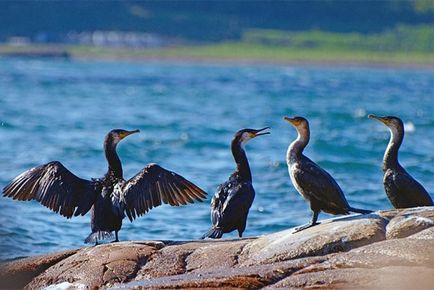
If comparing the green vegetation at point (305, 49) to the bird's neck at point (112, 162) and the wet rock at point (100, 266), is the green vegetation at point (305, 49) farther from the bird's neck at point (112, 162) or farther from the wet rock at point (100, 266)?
the wet rock at point (100, 266)

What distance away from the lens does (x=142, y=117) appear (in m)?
40.5

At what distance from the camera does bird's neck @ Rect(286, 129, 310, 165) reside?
1127 centimetres

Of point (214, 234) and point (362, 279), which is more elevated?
point (214, 234)

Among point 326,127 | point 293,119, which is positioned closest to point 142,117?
point 326,127

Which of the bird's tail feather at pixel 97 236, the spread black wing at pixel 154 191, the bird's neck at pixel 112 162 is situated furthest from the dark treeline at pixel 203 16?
the bird's tail feather at pixel 97 236

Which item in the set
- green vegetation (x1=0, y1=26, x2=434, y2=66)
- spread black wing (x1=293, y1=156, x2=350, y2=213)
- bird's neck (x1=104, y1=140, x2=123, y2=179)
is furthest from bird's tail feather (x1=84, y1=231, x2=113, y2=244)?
green vegetation (x1=0, y1=26, x2=434, y2=66)

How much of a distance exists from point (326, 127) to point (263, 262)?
85.8ft

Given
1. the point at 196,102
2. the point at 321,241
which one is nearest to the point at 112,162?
the point at 321,241

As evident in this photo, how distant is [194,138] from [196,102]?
17964 millimetres

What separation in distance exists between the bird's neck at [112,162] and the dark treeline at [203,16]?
366 feet

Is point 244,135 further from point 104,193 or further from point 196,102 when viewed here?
point 196,102

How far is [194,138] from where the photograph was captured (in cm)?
3119

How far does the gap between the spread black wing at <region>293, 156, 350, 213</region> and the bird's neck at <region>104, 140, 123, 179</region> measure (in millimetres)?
1725

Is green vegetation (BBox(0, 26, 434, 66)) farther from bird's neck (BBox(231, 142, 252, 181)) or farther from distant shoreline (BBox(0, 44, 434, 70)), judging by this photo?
bird's neck (BBox(231, 142, 252, 181))
